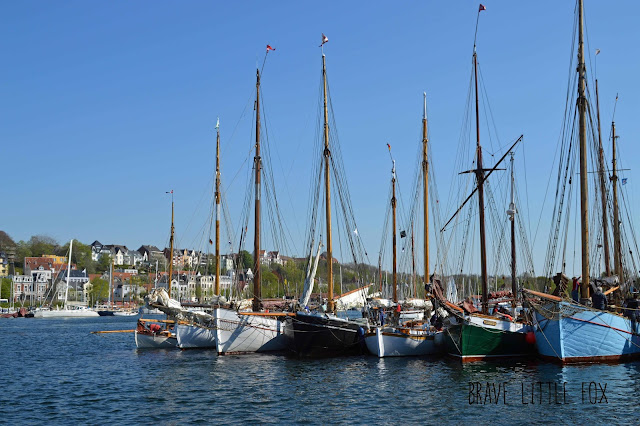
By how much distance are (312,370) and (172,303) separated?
1742 centimetres

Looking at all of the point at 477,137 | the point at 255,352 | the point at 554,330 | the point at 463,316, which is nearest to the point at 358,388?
the point at 463,316

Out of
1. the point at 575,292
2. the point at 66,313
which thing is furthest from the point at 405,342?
the point at 66,313

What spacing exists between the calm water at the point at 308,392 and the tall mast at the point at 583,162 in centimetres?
528

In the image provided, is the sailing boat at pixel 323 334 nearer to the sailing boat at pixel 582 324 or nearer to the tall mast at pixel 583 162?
the sailing boat at pixel 582 324

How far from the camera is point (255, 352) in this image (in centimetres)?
4969

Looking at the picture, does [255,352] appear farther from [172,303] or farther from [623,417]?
[623,417]

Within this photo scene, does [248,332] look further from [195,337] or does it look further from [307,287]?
[195,337]

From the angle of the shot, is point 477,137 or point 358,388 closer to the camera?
point 358,388

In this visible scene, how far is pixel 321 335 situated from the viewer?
1759 inches

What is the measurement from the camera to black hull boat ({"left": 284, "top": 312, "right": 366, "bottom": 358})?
44.2 m

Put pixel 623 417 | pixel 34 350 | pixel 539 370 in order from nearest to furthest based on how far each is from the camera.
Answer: pixel 623 417
pixel 539 370
pixel 34 350

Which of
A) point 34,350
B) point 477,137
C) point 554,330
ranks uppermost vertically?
point 477,137

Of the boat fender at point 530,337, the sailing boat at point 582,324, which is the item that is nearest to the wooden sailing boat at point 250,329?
the boat fender at point 530,337

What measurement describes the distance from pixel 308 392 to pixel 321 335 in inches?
504
